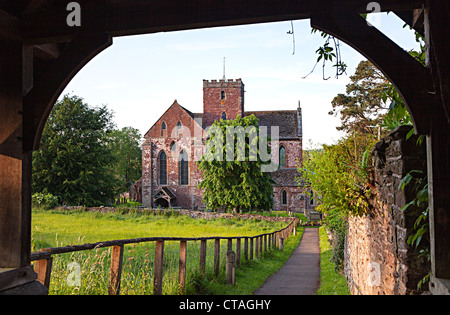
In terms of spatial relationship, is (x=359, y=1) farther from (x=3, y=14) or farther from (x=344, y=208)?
(x=344, y=208)

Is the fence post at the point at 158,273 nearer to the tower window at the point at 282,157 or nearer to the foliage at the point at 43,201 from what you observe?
the foliage at the point at 43,201

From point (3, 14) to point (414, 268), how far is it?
4.09 m

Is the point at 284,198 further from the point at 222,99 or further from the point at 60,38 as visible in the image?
the point at 60,38

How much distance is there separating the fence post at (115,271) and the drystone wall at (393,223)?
3230 mm

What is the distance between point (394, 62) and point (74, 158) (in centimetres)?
3968

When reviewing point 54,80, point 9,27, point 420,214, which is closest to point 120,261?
point 54,80

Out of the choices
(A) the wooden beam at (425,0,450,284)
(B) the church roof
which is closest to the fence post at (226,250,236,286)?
(A) the wooden beam at (425,0,450,284)

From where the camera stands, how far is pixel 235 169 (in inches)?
1371

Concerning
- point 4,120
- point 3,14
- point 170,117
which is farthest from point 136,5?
point 170,117

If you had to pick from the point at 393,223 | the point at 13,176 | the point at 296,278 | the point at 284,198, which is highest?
the point at 13,176
